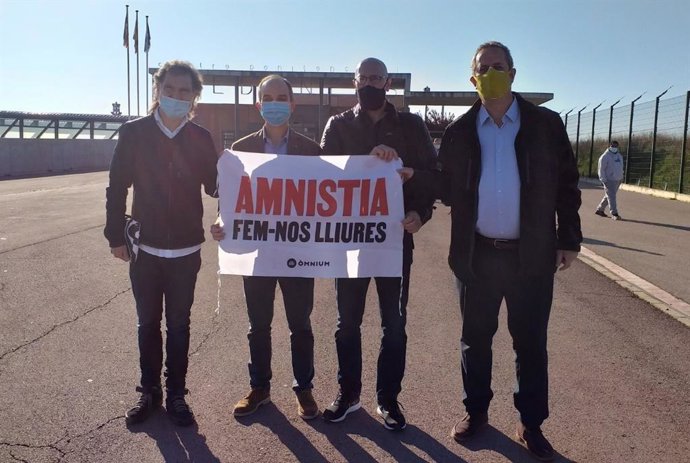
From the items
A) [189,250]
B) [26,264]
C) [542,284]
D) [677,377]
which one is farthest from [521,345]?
[26,264]

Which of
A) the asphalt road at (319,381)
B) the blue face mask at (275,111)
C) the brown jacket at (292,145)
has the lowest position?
the asphalt road at (319,381)

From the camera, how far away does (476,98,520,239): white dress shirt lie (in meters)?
3.47

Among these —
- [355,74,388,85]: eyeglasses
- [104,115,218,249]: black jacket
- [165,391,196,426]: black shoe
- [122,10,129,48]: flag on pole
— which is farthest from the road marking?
[122,10,129,48]: flag on pole

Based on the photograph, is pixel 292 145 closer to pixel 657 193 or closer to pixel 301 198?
pixel 301 198

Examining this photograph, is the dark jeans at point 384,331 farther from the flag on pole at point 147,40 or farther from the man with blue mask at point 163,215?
the flag on pole at point 147,40

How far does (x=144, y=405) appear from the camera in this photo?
383 centimetres

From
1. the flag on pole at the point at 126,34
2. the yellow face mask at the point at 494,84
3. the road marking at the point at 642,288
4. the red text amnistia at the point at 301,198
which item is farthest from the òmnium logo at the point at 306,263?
the flag on pole at the point at 126,34

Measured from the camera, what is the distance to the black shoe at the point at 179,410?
12.2ft

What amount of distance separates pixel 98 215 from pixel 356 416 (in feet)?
41.4

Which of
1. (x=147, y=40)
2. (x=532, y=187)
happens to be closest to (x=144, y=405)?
(x=532, y=187)

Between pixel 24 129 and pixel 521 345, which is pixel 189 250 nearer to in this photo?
pixel 521 345

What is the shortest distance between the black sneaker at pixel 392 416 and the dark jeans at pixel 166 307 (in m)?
1.30

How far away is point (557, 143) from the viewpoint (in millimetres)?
3449

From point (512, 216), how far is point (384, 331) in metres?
1.09
